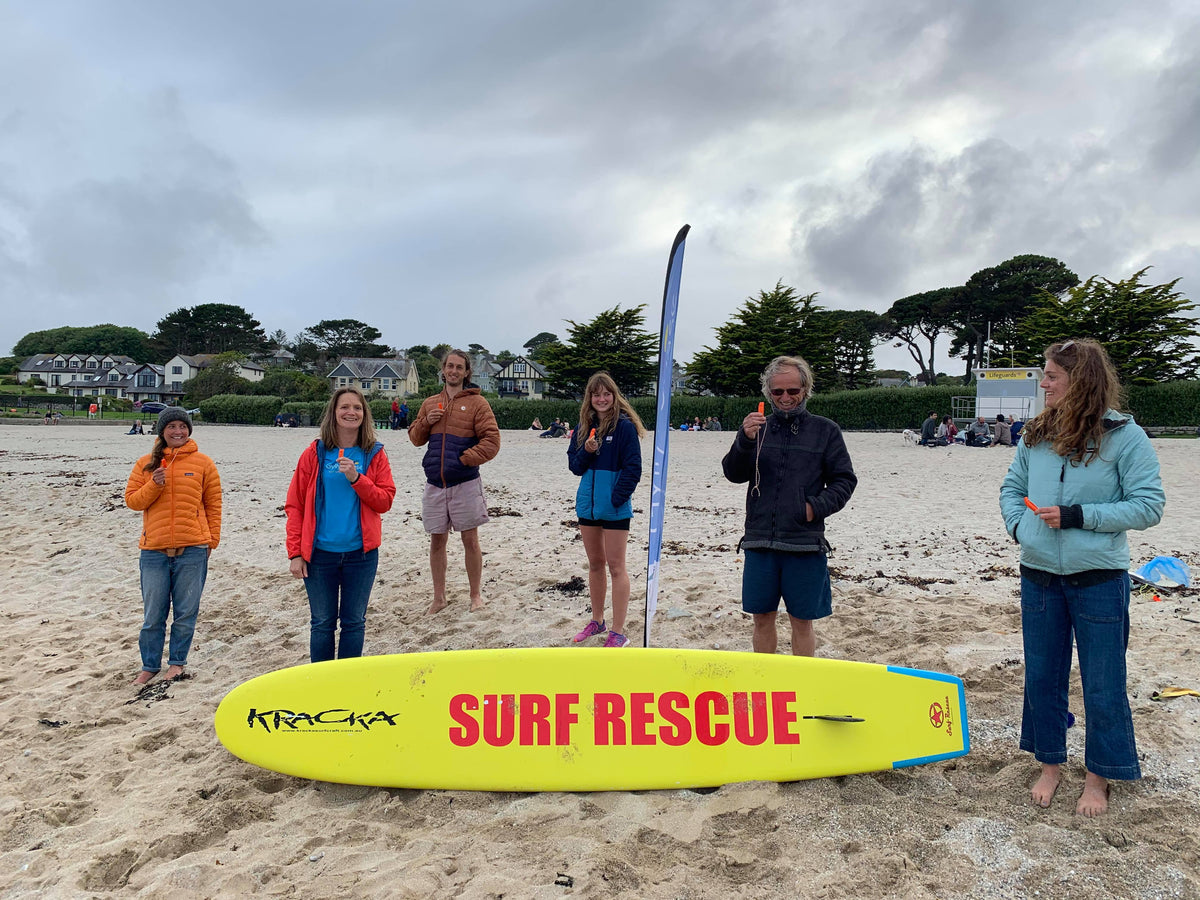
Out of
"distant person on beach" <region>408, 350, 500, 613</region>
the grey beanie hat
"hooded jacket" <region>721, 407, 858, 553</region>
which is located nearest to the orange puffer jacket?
the grey beanie hat

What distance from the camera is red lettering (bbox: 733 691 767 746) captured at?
279 cm

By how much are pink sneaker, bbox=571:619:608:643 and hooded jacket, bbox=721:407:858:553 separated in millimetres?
1460

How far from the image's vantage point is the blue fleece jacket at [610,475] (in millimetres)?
3959

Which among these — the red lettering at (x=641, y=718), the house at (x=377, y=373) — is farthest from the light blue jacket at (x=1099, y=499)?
the house at (x=377, y=373)

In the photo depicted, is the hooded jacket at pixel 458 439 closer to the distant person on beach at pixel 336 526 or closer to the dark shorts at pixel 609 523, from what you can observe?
the dark shorts at pixel 609 523

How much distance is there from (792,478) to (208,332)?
107 m

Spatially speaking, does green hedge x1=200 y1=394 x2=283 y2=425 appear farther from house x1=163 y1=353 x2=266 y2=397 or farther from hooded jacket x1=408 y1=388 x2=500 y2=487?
house x1=163 y1=353 x2=266 y2=397

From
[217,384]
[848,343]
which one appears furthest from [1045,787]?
[217,384]

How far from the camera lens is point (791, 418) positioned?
3.14 meters

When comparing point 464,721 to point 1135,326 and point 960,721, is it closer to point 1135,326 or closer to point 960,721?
point 960,721

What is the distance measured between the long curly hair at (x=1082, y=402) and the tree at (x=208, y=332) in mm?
103427

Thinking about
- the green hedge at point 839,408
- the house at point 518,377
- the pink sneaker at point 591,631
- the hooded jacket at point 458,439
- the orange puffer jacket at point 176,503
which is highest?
the house at point 518,377

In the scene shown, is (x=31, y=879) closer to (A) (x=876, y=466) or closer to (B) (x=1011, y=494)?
(B) (x=1011, y=494)

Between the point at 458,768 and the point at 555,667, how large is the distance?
53cm
